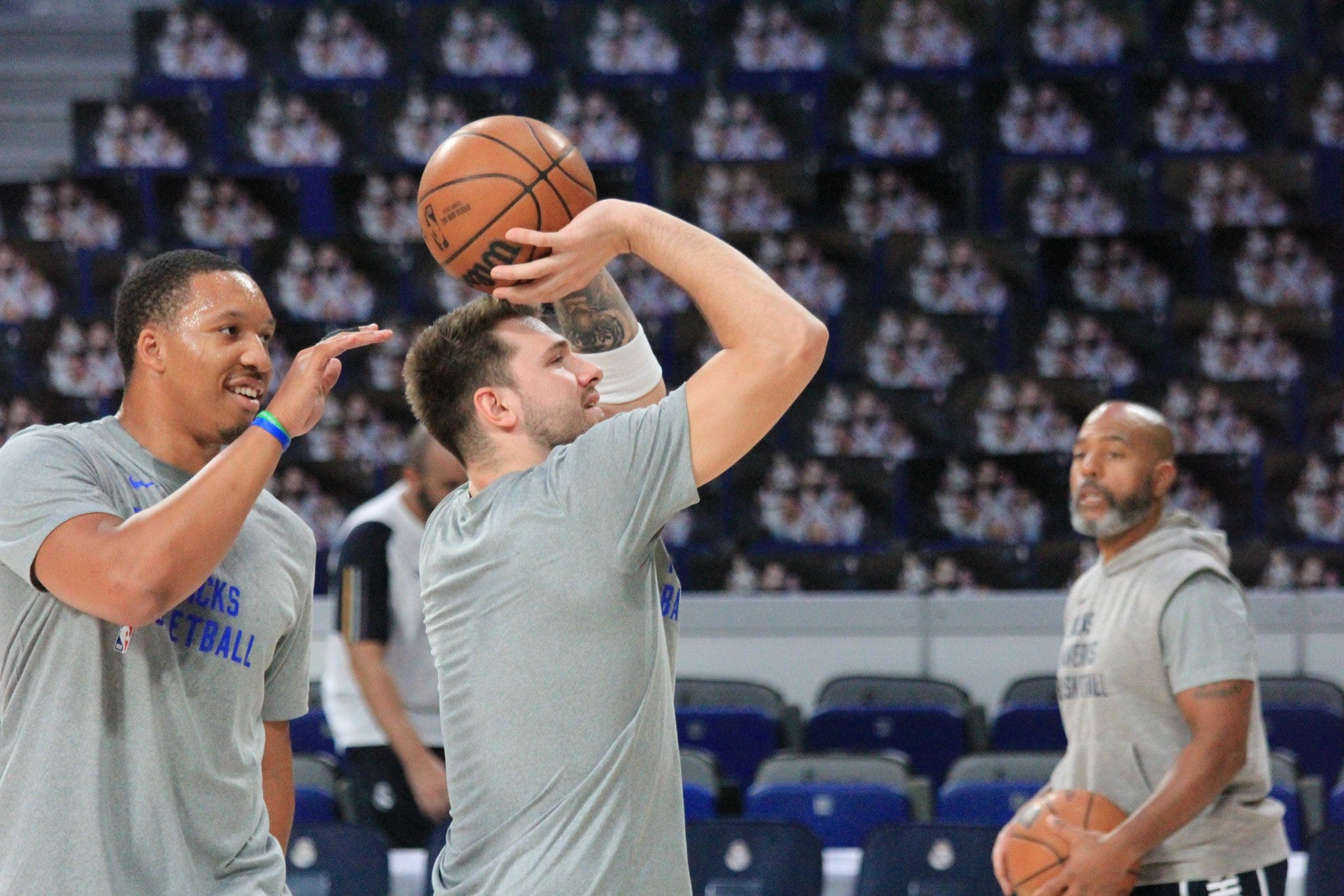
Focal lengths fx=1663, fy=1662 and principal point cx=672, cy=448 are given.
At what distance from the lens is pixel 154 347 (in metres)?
2.58

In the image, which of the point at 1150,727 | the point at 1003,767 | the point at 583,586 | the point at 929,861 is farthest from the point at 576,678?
the point at 1003,767

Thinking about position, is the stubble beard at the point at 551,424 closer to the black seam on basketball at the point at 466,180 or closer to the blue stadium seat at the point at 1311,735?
the black seam on basketball at the point at 466,180

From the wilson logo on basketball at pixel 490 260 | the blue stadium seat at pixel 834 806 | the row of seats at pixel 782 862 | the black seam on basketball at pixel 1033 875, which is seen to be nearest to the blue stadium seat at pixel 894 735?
the blue stadium seat at pixel 834 806

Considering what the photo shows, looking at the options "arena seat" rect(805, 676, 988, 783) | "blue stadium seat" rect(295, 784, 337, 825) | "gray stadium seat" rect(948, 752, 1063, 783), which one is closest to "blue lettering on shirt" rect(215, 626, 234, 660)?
"blue stadium seat" rect(295, 784, 337, 825)

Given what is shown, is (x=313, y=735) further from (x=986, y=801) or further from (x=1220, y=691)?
(x=1220, y=691)

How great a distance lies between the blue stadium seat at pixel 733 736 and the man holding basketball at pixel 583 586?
131 inches

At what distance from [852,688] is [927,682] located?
0.28 m

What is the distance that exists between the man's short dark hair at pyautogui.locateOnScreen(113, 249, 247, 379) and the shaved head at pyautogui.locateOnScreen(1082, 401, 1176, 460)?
2.15 meters

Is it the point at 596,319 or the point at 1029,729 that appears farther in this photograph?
the point at 1029,729

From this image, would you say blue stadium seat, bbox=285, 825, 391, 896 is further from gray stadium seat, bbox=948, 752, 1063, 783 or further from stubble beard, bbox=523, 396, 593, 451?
stubble beard, bbox=523, 396, 593, 451

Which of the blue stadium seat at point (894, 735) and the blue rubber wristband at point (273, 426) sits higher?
the blue rubber wristband at point (273, 426)

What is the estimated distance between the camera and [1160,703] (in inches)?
139

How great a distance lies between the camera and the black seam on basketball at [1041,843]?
347cm

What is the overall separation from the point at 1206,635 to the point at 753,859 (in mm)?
1338
